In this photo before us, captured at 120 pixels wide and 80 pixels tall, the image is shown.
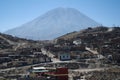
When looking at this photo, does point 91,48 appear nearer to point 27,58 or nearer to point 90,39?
point 90,39

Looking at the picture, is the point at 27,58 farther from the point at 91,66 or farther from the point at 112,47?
the point at 112,47

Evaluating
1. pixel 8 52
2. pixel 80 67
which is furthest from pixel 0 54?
pixel 80 67

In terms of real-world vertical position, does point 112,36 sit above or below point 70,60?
above

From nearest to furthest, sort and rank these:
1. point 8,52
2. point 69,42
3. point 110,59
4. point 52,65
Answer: point 52,65 < point 110,59 < point 8,52 < point 69,42

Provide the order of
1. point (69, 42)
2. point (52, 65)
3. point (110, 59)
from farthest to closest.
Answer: point (69, 42) < point (110, 59) < point (52, 65)

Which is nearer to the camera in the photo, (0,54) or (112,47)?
(0,54)

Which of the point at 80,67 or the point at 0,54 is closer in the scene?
the point at 80,67

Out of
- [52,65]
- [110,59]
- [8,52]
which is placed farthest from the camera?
[8,52]

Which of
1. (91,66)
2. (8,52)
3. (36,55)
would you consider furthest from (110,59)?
(8,52)

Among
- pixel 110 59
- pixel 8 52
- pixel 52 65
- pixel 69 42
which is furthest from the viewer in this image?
pixel 69 42
